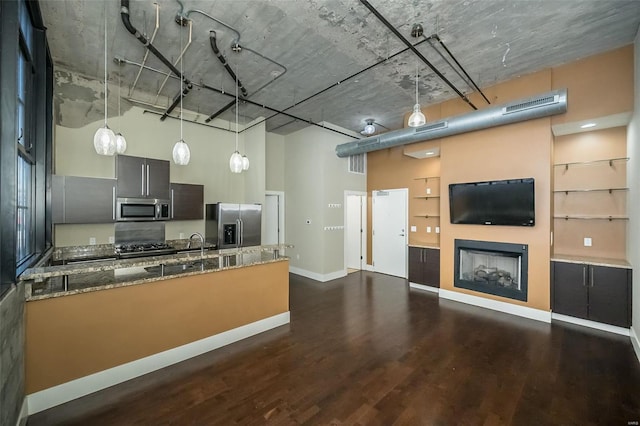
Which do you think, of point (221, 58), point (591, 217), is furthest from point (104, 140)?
point (591, 217)

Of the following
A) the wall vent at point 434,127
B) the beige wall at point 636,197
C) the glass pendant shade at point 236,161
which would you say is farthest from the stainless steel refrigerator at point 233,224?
the beige wall at point 636,197

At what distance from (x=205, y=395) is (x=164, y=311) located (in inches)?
37.1

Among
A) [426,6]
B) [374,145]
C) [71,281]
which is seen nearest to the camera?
[71,281]

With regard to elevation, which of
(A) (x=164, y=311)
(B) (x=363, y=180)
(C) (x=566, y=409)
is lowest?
(C) (x=566, y=409)

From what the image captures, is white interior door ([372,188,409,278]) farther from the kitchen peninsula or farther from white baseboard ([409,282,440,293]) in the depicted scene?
the kitchen peninsula

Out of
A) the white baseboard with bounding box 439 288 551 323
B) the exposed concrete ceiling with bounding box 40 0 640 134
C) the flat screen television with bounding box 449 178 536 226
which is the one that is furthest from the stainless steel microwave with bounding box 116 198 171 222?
the white baseboard with bounding box 439 288 551 323

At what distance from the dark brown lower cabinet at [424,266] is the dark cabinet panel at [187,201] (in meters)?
4.41

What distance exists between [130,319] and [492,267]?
519 cm

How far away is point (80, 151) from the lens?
423 centimetres

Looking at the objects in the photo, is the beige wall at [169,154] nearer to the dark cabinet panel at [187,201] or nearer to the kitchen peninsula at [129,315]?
the dark cabinet panel at [187,201]

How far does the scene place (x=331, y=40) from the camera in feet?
10.5

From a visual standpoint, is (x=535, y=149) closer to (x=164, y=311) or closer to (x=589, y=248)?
(x=589, y=248)

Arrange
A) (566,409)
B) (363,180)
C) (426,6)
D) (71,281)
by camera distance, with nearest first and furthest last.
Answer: (566,409) → (71,281) → (426,6) → (363,180)

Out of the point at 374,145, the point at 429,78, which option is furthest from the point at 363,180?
the point at 429,78
